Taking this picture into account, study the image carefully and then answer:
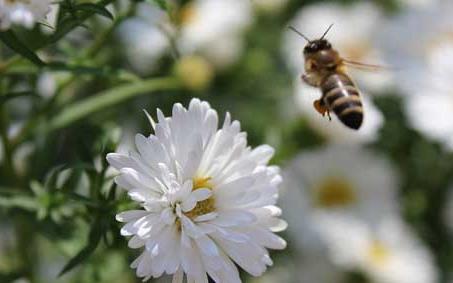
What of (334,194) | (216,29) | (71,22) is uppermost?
(71,22)

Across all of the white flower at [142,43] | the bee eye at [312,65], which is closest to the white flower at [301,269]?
the white flower at [142,43]

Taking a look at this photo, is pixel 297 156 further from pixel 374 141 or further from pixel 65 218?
pixel 65 218

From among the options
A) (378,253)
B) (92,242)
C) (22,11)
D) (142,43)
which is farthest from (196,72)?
(22,11)

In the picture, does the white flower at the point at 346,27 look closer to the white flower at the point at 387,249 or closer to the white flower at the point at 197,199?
the white flower at the point at 387,249

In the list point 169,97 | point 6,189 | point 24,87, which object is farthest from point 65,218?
point 169,97

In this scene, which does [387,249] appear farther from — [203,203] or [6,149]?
[203,203]
